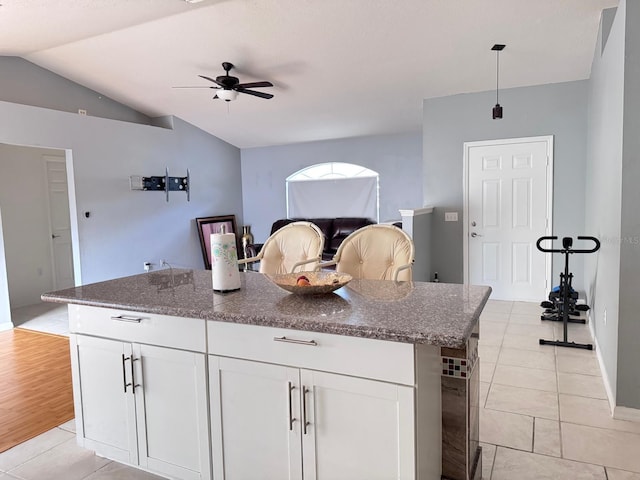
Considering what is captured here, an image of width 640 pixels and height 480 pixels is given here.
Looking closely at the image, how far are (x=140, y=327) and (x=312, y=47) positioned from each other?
11.9ft

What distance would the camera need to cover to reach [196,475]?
72.2 inches

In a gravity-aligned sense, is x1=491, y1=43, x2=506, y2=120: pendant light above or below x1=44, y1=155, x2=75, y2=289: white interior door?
above

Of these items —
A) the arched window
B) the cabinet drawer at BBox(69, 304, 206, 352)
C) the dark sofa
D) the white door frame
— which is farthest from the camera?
the arched window

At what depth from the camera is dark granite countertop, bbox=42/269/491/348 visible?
Answer: 1410 mm

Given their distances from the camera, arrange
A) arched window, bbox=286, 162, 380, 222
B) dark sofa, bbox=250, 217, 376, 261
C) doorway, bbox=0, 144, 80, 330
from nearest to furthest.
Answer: doorway, bbox=0, 144, 80, 330
dark sofa, bbox=250, 217, 376, 261
arched window, bbox=286, 162, 380, 222

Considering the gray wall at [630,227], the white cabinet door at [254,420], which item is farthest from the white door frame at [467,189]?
the white cabinet door at [254,420]

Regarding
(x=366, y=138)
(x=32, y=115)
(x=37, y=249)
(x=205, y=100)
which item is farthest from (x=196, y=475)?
(x=366, y=138)

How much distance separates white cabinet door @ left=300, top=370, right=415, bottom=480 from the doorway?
4975 millimetres

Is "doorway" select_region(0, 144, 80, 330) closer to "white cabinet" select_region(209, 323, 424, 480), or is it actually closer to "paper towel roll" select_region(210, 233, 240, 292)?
"paper towel roll" select_region(210, 233, 240, 292)

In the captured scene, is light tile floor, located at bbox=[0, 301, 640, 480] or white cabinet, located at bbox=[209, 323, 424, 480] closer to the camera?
white cabinet, located at bbox=[209, 323, 424, 480]

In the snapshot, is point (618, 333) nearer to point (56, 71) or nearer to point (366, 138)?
point (366, 138)

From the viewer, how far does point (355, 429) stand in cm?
149

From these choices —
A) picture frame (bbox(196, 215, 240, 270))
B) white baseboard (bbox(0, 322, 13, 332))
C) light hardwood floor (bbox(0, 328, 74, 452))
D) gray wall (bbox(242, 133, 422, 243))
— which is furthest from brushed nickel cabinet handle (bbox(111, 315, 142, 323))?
gray wall (bbox(242, 133, 422, 243))

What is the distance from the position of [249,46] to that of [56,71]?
9.29 feet
